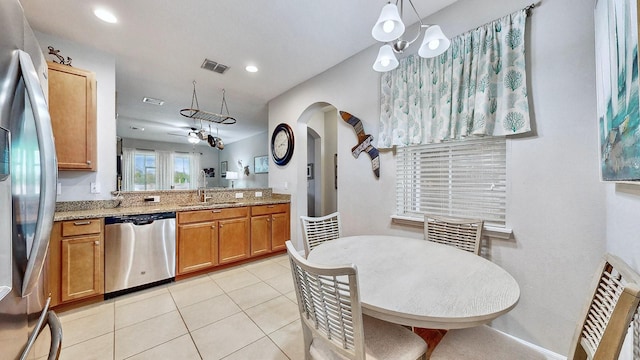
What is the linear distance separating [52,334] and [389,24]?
2.13m

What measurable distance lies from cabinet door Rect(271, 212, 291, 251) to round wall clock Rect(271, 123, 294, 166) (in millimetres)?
924

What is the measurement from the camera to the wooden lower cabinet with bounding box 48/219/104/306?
204 centimetres

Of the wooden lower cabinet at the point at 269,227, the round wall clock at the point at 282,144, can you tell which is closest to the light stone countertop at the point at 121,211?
the wooden lower cabinet at the point at 269,227

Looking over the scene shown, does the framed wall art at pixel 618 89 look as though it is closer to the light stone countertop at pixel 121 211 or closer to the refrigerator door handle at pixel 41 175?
the refrigerator door handle at pixel 41 175

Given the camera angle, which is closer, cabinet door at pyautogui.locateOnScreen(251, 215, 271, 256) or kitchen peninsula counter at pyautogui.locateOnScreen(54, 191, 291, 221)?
kitchen peninsula counter at pyautogui.locateOnScreen(54, 191, 291, 221)

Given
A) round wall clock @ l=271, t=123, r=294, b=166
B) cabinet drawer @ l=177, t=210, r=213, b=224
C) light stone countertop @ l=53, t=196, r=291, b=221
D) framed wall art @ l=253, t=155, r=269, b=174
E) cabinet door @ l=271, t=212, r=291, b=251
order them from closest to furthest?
light stone countertop @ l=53, t=196, r=291, b=221
cabinet drawer @ l=177, t=210, r=213, b=224
cabinet door @ l=271, t=212, r=291, b=251
round wall clock @ l=271, t=123, r=294, b=166
framed wall art @ l=253, t=155, r=269, b=174

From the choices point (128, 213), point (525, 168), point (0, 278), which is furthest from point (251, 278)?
point (525, 168)

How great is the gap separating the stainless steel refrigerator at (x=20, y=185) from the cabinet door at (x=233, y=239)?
228 cm

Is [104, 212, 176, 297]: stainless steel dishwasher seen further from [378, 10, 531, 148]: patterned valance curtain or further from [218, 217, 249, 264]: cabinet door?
[378, 10, 531, 148]: patterned valance curtain

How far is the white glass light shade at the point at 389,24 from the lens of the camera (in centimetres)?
127

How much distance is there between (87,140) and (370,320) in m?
3.12

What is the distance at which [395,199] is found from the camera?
244cm

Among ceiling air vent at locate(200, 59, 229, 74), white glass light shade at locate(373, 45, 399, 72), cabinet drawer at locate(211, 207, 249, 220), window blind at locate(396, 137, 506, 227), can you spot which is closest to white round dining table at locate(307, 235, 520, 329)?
window blind at locate(396, 137, 506, 227)

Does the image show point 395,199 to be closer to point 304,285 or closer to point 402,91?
point 402,91
